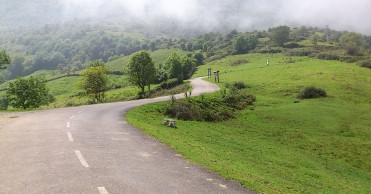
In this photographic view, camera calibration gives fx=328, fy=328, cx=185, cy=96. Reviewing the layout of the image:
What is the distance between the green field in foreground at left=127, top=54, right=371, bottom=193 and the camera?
2043 cm

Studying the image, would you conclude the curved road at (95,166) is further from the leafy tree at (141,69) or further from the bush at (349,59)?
the bush at (349,59)

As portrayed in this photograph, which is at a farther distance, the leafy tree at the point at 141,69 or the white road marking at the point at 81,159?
the leafy tree at the point at 141,69

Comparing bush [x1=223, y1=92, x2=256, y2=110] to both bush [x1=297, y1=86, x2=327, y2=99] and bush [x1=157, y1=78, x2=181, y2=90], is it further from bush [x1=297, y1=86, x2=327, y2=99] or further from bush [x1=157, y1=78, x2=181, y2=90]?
bush [x1=157, y1=78, x2=181, y2=90]

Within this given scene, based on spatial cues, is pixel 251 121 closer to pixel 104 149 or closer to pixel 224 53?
pixel 104 149

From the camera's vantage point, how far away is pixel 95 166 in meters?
14.8

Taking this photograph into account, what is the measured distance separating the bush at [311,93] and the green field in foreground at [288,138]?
1.86 metres

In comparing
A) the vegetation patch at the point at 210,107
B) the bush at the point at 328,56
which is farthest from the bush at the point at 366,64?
the vegetation patch at the point at 210,107

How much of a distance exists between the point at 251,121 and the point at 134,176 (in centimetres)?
3466

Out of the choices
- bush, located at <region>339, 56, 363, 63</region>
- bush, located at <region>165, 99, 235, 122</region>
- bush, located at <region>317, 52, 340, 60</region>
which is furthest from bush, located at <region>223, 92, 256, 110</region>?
bush, located at <region>317, 52, 340, 60</region>

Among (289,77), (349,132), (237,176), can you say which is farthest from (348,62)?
(237,176)

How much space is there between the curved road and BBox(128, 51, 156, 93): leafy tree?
2100 inches

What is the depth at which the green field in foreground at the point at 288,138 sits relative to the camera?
20425 mm

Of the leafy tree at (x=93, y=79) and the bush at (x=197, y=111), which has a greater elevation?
the leafy tree at (x=93, y=79)

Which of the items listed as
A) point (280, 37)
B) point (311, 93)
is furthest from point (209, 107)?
point (280, 37)
